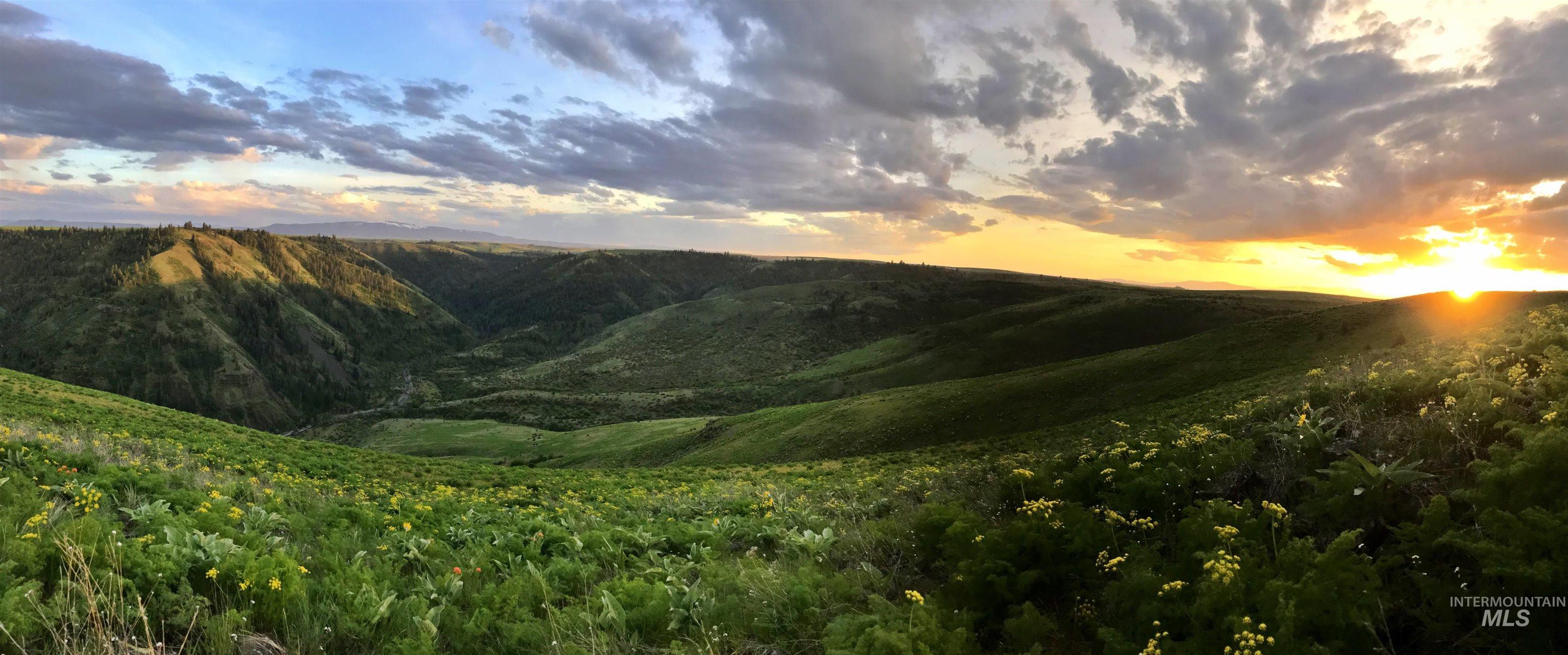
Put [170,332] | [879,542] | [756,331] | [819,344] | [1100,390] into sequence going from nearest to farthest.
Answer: [879,542]
[1100,390]
[819,344]
[756,331]
[170,332]

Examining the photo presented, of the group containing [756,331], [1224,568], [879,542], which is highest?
[1224,568]

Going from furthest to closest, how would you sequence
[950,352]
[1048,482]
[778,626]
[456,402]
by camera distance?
[456,402] < [950,352] < [1048,482] < [778,626]

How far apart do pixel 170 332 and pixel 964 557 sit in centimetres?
22309

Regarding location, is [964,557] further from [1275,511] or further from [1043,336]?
[1043,336]

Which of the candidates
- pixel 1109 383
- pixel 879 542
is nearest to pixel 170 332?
pixel 1109 383

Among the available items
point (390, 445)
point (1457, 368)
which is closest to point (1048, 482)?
point (1457, 368)

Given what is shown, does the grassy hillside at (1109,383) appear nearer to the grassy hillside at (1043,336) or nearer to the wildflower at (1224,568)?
the grassy hillside at (1043,336)

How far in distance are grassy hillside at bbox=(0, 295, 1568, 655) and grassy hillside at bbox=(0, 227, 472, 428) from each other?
185 metres

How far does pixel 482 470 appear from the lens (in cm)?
2358

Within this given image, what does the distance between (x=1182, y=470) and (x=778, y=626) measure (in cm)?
Result: 437

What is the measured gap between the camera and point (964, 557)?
17.1 feet

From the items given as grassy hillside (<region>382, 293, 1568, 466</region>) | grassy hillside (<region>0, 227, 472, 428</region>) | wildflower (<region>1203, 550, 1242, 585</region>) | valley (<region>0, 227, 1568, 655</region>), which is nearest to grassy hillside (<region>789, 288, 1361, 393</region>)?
grassy hillside (<region>382, 293, 1568, 466</region>)

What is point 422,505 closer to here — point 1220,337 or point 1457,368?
point 1457,368

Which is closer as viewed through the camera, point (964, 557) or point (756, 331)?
point (964, 557)
